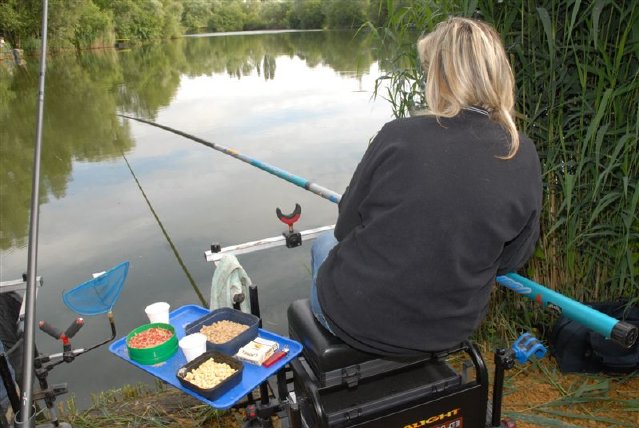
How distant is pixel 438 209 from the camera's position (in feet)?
3.39

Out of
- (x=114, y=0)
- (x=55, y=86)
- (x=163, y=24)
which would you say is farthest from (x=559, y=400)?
(x=163, y=24)

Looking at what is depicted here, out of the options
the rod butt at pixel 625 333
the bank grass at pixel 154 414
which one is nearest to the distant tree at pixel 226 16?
the bank grass at pixel 154 414

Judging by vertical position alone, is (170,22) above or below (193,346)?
above

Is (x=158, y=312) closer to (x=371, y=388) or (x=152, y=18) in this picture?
(x=371, y=388)

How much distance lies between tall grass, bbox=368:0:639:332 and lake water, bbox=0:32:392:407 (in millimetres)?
647

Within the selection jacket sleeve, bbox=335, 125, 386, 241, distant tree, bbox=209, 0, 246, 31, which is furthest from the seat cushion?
distant tree, bbox=209, 0, 246, 31

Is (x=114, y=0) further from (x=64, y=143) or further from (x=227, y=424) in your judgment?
(x=227, y=424)

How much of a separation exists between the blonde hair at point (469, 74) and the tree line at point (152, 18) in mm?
4422

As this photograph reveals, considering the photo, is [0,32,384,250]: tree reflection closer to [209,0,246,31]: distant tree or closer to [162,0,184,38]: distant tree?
[162,0,184,38]: distant tree

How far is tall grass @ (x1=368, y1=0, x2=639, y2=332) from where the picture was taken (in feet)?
5.72

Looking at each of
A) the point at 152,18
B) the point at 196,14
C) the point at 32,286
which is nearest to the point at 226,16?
the point at 196,14

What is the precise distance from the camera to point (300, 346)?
4.56 feet

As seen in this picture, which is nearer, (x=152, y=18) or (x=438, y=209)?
(x=438, y=209)

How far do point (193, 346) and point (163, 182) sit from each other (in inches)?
184
